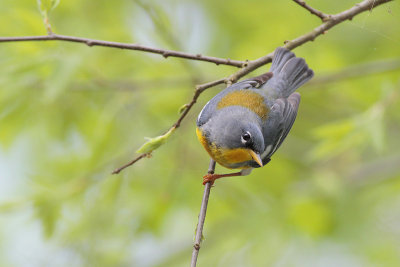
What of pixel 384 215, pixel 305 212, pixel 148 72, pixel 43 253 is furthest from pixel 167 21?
pixel 384 215

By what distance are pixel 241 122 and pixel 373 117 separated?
1016 mm

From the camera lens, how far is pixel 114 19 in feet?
16.7

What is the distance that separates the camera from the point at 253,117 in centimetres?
381

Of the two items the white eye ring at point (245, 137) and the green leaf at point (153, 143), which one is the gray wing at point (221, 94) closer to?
the white eye ring at point (245, 137)

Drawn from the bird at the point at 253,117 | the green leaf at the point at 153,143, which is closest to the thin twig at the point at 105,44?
the bird at the point at 253,117

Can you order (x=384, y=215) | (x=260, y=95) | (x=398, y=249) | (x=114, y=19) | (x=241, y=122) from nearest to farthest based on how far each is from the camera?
(x=241, y=122)
(x=260, y=95)
(x=114, y=19)
(x=398, y=249)
(x=384, y=215)

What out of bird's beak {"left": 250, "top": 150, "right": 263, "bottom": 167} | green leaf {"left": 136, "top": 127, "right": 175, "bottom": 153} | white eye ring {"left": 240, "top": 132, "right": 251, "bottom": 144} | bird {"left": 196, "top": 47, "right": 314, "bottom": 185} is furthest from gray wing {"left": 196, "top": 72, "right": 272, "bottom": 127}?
green leaf {"left": 136, "top": 127, "right": 175, "bottom": 153}

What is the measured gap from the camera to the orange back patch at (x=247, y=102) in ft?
12.9

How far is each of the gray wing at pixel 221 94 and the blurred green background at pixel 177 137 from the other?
0.56 m

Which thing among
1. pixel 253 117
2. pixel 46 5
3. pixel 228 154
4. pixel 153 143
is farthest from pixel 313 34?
pixel 46 5

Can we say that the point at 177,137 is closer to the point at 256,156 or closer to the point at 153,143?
the point at 256,156

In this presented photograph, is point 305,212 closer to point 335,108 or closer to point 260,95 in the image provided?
point 335,108

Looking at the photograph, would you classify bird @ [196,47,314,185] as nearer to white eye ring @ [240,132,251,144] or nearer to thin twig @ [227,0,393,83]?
white eye ring @ [240,132,251,144]

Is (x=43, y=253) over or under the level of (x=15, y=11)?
under
